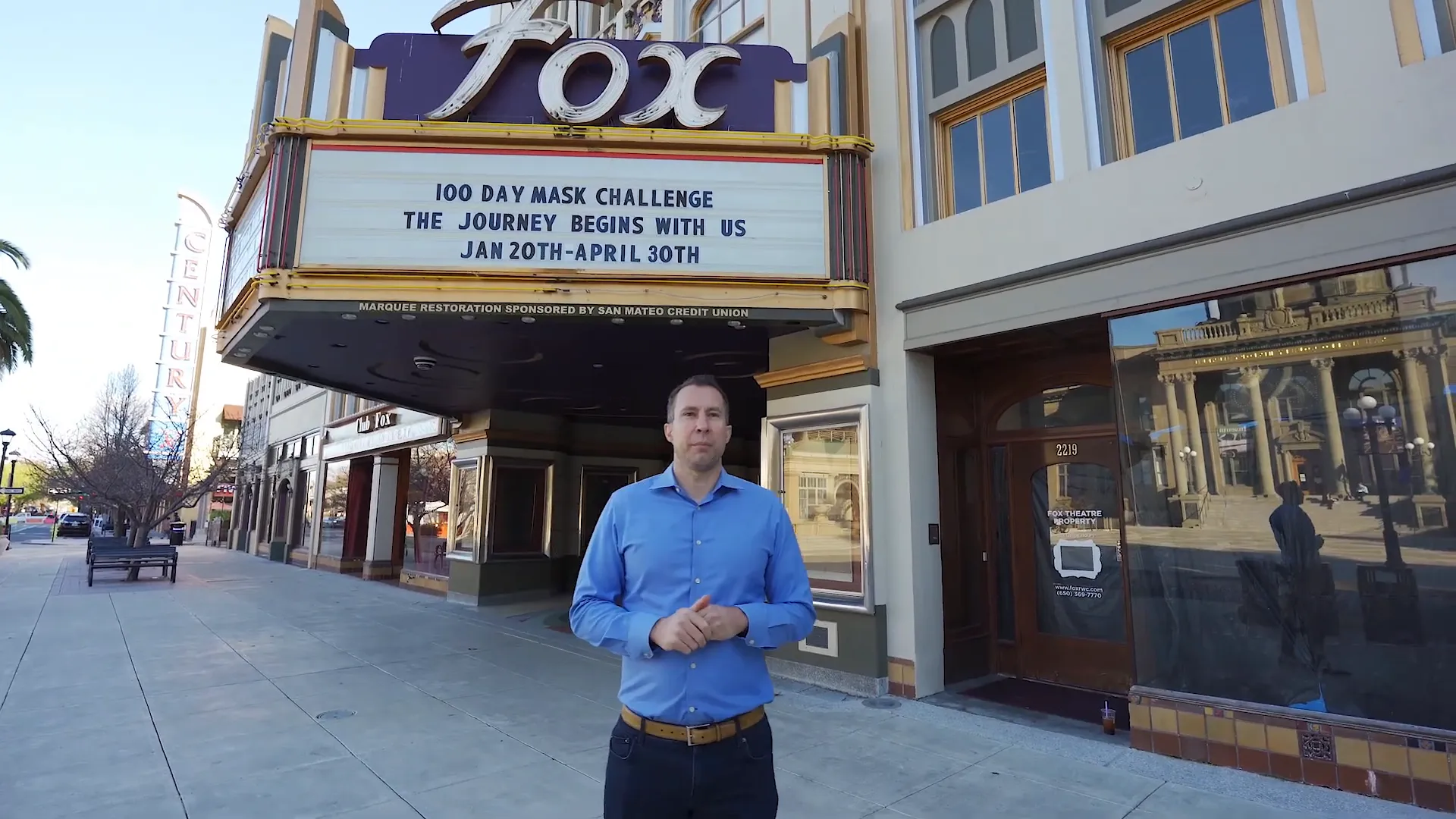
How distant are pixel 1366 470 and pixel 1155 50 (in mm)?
3750

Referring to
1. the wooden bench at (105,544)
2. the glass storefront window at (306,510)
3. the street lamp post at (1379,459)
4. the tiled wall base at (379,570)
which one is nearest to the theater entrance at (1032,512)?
the street lamp post at (1379,459)

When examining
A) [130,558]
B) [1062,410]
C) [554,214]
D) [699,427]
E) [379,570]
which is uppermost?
[554,214]

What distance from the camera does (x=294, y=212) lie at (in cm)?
653

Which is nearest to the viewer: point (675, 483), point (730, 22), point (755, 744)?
point (755, 744)

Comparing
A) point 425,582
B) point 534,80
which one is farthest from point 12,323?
point 534,80

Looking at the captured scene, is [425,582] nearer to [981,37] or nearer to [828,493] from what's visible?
[828,493]

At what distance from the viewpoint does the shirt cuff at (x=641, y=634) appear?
213 cm

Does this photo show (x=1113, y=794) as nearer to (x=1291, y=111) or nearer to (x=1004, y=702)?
(x=1004, y=702)

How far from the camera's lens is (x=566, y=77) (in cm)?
724

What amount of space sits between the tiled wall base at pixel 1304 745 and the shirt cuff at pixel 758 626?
446 cm

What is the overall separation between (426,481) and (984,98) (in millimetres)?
14764

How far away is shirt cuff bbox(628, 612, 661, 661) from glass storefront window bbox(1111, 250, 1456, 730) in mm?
4724

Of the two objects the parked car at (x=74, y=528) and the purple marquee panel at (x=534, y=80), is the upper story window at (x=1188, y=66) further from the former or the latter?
Answer: the parked car at (x=74, y=528)

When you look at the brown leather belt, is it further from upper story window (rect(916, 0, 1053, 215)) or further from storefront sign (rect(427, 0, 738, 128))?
storefront sign (rect(427, 0, 738, 128))
